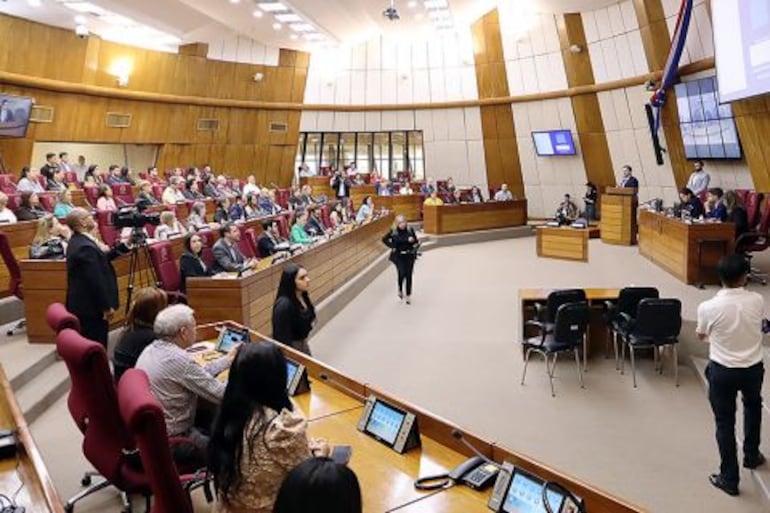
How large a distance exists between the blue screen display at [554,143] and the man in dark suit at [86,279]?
12460mm

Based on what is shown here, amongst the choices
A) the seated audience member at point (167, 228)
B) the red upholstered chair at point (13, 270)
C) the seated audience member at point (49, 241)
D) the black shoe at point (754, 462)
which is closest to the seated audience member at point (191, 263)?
the seated audience member at point (167, 228)

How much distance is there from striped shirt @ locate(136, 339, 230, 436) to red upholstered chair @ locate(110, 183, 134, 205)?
26.2ft

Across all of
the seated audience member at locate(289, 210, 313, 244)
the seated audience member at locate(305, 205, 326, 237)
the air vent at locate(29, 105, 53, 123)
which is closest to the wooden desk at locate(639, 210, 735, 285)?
the seated audience member at locate(289, 210, 313, 244)

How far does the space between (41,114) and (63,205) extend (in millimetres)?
4555

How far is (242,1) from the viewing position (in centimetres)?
1170

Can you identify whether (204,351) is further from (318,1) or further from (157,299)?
(318,1)

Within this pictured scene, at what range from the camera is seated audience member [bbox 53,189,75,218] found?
764cm

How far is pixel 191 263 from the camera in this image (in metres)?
5.82

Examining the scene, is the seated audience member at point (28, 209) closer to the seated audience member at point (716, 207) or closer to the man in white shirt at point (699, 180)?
the seated audience member at point (716, 207)

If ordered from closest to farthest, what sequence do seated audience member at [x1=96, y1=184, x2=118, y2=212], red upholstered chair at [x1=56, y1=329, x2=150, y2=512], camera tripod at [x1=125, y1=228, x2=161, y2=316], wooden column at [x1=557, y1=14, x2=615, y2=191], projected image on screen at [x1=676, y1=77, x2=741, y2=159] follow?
1. red upholstered chair at [x1=56, y1=329, x2=150, y2=512]
2. camera tripod at [x1=125, y1=228, x2=161, y2=316]
3. seated audience member at [x1=96, y1=184, x2=118, y2=212]
4. projected image on screen at [x1=676, y1=77, x2=741, y2=159]
5. wooden column at [x1=557, y1=14, x2=615, y2=191]

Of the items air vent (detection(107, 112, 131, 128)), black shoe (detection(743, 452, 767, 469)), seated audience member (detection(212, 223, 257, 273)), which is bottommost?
black shoe (detection(743, 452, 767, 469))

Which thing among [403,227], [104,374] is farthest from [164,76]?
[104,374]

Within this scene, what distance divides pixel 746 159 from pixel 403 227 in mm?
5164

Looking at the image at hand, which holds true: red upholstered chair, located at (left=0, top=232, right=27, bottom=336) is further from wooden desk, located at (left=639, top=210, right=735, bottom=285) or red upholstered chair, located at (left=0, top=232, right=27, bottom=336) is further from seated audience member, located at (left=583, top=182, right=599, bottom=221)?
seated audience member, located at (left=583, top=182, right=599, bottom=221)
